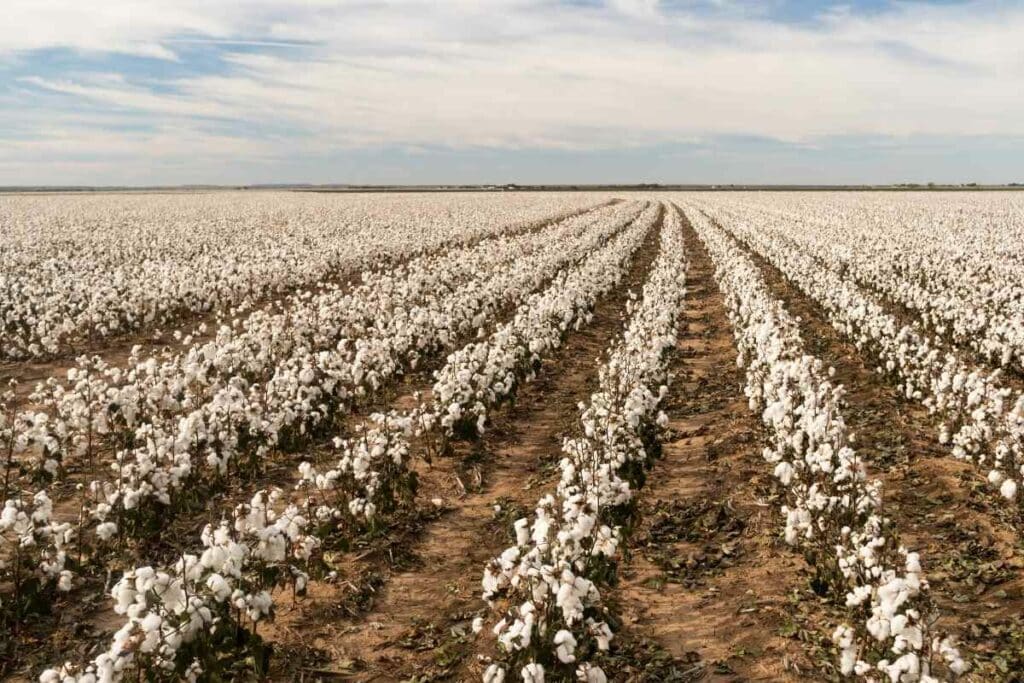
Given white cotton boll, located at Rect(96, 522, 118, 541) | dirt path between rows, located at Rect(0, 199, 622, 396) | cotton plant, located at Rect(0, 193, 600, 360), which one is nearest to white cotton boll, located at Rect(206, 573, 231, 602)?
white cotton boll, located at Rect(96, 522, 118, 541)

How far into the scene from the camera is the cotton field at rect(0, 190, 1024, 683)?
5.64 metres

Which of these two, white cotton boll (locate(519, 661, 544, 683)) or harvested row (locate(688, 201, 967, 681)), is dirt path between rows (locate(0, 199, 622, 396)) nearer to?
white cotton boll (locate(519, 661, 544, 683))

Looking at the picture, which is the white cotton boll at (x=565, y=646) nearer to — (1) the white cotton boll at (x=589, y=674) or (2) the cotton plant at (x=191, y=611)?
(1) the white cotton boll at (x=589, y=674)

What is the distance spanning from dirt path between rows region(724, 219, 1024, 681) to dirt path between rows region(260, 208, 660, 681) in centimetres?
428

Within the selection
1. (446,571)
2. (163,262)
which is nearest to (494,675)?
(446,571)

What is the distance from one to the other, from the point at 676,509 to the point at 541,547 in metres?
4.01

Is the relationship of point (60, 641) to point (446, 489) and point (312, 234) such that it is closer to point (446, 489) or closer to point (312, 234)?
point (446, 489)

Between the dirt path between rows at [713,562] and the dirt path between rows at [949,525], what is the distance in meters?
1.39

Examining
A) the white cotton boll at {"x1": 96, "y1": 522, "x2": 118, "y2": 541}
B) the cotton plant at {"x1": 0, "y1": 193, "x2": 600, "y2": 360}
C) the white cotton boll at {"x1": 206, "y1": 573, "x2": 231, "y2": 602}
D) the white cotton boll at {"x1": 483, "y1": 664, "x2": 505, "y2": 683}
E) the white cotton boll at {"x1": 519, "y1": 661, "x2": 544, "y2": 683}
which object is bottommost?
the white cotton boll at {"x1": 483, "y1": 664, "x2": 505, "y2": 683}

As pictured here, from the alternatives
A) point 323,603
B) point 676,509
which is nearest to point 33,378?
point 323,603

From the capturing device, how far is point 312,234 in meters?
42.0

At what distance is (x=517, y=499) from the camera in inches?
371

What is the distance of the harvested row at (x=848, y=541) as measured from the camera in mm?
4863

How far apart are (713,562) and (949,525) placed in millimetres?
2956
